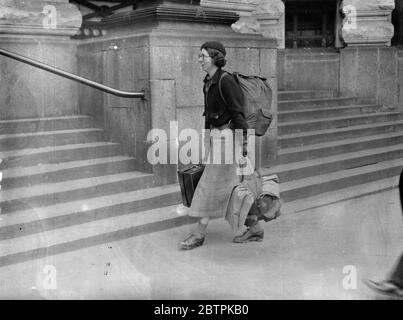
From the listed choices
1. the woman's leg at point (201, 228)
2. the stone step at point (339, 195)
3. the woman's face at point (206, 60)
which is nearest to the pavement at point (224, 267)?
the woman's leg at point (201, 228)

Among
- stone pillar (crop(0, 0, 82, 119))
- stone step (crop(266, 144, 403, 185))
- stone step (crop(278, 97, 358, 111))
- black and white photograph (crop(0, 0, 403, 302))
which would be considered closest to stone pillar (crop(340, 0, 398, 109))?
stone step (crop(278, 97, 358, 111))

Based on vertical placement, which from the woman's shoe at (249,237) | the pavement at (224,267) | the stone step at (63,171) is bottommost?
the pavement at (224,267)

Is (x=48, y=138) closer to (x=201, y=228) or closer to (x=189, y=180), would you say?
(x=189, y=180)

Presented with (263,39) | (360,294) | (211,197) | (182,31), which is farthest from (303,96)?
(360,294)

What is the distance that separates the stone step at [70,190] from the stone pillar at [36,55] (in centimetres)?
189

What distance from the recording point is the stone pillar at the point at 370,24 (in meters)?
12.8

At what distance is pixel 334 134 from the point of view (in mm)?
10180

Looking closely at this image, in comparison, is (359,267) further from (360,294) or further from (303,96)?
(303,96)

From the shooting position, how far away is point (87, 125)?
823cm

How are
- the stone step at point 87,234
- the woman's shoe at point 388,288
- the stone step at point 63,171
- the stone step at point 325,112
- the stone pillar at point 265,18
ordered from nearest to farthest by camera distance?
the woman's shoe at point 388,288
the stone step at point 87,234
the stone step at point 63,171
the stone step at point 325,112
the stone pillar at point 265,18

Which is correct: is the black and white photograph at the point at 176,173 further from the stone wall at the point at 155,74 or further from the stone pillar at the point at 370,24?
the stone pillar at the point at 370,24

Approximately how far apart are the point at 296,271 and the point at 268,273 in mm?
256

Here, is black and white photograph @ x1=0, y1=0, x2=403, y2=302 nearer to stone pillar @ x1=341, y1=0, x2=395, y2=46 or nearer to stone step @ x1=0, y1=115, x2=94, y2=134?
stone step @ x1=0, y1=115, x2=94, y2=134
